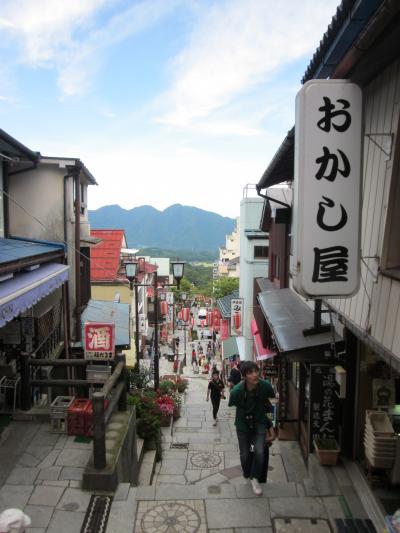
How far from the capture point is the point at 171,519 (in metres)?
6.14

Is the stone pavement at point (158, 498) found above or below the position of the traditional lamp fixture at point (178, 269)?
below

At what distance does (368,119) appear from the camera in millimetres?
6328

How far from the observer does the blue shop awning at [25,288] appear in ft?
22.2

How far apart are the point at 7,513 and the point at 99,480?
8.45 ft

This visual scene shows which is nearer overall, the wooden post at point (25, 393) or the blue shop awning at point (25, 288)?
the blue shop awning at point (25, 288)

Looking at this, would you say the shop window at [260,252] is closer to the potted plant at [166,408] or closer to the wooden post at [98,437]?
the potted plant at [166,408]

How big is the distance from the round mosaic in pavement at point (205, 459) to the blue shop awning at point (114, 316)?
202 inches

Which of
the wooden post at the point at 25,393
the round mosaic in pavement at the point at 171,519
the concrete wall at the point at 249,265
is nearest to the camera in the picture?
the round mosaic in pavement at the point at 171,519

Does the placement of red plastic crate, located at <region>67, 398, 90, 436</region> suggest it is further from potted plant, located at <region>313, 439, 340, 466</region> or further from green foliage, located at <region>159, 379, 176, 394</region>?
green foliage, located at <region>159, 379, 176, 394</region>

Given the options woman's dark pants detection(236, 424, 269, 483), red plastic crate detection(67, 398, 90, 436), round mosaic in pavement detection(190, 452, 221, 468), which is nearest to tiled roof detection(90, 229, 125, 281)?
round mosaic in pavement detection(190, 452, 221, 468)

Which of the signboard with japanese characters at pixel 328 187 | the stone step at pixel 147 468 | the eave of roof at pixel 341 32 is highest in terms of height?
the eave of roof at pixel 341 32

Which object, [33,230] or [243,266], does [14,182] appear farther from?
[243,266]

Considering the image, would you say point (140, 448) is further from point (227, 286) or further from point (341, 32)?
point (227, 286)

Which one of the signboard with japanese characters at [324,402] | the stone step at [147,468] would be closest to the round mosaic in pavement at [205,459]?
the stone step at [147,468]
